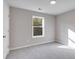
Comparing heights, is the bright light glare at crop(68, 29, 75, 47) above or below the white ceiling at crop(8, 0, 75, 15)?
below

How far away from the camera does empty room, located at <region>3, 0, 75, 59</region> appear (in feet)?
11.9

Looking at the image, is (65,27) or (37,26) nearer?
(37,26)

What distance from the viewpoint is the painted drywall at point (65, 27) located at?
5.12 metres

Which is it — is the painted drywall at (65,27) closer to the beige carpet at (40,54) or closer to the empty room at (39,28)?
the empty room at (39,28)

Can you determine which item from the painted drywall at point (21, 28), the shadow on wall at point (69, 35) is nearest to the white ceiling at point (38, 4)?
the painted drywall at point (21, 28)

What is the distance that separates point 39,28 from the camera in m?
5.66

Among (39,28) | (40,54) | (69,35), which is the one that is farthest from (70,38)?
(40,54)

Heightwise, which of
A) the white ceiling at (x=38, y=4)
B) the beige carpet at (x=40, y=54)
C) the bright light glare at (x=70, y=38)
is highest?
the white ceiling at (x=38, y=4)

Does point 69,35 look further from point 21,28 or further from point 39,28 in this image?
point 21,28

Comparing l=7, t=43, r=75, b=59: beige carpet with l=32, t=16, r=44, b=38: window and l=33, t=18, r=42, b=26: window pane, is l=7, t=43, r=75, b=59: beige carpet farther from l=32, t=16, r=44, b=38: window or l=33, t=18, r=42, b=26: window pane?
l=33, t=18, r=42, b=26: window pane

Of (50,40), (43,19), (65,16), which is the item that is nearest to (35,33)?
(43,19)

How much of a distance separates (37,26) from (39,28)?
24 centimetres

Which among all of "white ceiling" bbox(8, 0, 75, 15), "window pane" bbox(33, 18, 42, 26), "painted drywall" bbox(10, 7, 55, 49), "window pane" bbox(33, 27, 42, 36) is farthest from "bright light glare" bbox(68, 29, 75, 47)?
"window pane" bbox(33, 18, 42, 26)

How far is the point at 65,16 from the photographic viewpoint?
5.65 m
